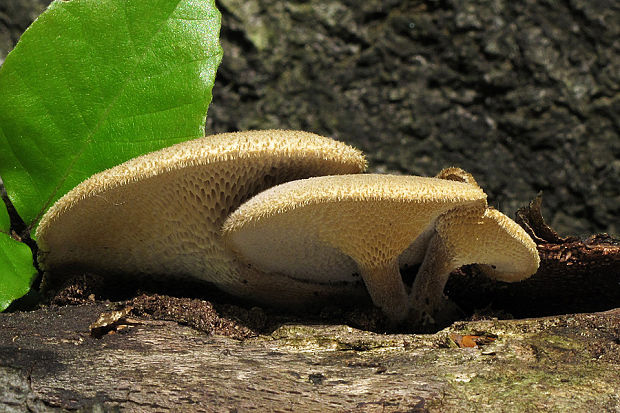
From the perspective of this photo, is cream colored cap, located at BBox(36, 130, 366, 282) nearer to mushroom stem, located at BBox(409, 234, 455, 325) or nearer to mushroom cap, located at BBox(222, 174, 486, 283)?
mushroom cap, located at BBox(222, 174, 486, 283)

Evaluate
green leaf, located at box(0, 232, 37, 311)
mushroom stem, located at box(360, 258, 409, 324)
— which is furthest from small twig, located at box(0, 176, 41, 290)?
mushroom stem, located at box(360, 258, 409, 324)

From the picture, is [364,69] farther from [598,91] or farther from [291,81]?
[598,91]

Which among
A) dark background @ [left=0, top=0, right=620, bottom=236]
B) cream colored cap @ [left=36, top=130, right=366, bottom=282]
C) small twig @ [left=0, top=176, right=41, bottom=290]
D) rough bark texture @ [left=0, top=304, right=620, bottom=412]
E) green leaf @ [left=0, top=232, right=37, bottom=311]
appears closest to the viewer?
rough bark texture @ [left=0, top=304, right=620, bottom=412]

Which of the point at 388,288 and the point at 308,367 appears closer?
the point at 308,367


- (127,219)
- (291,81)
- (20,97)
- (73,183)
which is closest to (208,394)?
(127,219)

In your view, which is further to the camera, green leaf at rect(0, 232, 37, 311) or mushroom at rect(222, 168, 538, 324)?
green leaf at rect(0, 232, 37, 311)

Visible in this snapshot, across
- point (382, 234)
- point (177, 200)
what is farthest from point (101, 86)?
point (382, 234)

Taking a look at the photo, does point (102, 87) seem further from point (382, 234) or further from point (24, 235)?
point (382, 234)
